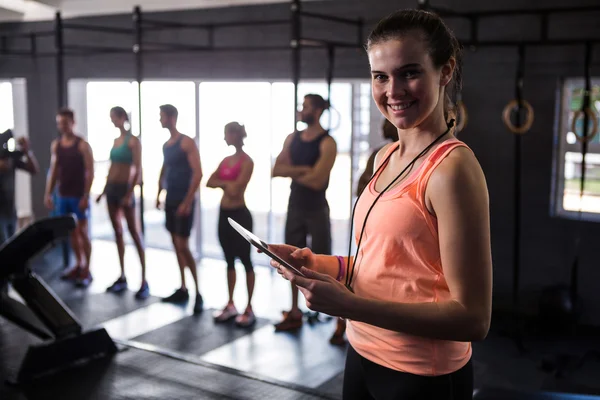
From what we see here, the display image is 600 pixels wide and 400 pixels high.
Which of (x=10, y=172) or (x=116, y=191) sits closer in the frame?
(x=116, y=191)

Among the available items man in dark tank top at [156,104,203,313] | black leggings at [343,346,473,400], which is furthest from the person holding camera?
black leggings at [343,346,473,400]

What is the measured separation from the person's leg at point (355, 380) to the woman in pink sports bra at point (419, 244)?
2cm

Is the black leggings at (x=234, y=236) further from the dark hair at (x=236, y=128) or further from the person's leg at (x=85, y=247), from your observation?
the person's leg at (x=85, y=247)

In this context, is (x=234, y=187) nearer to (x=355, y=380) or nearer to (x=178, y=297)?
(x=178, y=297)

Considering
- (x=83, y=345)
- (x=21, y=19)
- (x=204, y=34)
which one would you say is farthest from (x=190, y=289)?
(x=21, y=19)

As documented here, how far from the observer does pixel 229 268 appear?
15.2ft

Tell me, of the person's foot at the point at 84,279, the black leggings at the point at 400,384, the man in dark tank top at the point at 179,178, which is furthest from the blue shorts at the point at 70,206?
the black leggings at the point at 400,384

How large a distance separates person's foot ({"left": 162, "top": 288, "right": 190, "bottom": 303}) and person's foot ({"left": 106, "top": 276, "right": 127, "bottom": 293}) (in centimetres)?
49

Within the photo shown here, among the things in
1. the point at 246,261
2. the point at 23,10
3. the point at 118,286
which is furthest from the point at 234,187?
the point at 23,10

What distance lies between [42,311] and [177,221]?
142cm

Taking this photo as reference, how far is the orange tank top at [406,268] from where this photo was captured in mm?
1061

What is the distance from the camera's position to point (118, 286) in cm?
540

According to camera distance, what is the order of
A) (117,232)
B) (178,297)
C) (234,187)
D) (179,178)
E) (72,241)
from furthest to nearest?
(72,241) → (117,232) → (178,297) → (179,178) → (234,187)

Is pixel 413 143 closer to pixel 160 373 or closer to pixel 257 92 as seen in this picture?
pixel 160 373
